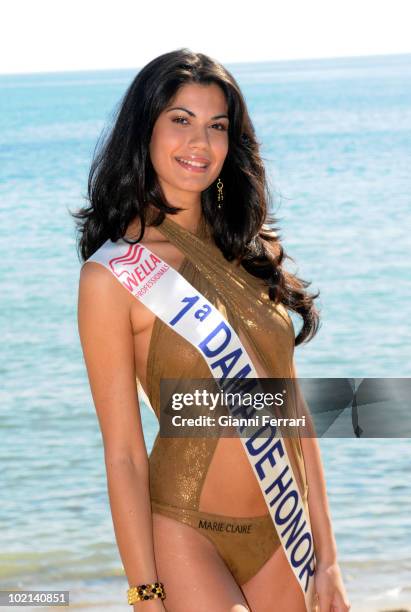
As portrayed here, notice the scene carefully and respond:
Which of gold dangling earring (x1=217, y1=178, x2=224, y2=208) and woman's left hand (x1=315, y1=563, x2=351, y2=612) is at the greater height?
gold dangling earring (x1=217, y1=178, x2=224, y2=208)

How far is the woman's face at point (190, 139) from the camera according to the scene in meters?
2.95

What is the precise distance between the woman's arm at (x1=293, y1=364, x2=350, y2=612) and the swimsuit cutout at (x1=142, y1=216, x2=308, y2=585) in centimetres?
3

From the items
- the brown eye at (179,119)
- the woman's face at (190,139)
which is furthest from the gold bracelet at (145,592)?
the brown eye at (179,119)

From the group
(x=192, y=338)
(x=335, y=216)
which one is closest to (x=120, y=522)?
(x=192, y=338)

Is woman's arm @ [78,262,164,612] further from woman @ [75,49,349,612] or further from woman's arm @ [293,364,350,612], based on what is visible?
woman's arm @ [293,364,350,612]

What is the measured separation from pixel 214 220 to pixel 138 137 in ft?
1.14

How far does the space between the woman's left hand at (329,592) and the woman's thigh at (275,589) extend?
0.07m

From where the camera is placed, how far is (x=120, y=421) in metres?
2.70

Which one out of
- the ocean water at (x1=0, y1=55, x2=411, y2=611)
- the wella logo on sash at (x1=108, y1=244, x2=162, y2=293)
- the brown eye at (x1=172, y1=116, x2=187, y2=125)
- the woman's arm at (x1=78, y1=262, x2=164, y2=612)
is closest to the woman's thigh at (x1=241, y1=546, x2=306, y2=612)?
the woman's arm at (x1=78, y1=262, x2=164, y2=612)

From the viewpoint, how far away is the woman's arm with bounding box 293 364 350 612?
115 inches

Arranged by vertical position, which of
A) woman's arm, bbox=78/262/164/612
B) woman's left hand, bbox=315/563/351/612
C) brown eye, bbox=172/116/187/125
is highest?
brown eye, bbox=172/116/187/125

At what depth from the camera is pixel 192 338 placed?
2.89 meters

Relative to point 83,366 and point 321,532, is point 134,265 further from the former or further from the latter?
point 83,366

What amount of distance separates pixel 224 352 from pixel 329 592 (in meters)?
0.63
